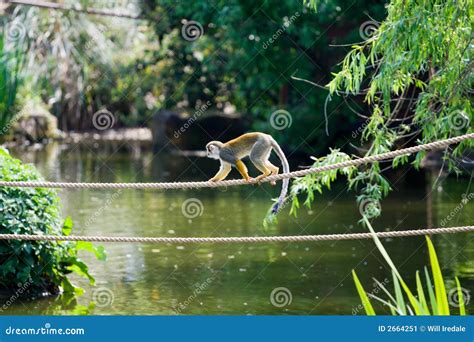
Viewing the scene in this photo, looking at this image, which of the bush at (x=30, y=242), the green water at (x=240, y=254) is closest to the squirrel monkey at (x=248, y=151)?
the green water at (x=240, y=254)

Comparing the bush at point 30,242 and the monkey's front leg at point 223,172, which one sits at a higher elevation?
the monkey's front leg at point 223,172

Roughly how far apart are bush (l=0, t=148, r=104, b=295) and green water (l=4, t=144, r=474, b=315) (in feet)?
0.61

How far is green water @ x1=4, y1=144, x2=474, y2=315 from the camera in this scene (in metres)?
7.15

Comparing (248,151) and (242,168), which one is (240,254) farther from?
(242,168)

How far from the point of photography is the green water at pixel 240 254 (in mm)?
7148

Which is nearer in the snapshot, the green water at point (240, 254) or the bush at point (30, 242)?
the bush at point (30, 242)

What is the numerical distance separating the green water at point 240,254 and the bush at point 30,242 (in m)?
0.19

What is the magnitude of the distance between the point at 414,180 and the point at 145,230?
6499 mm

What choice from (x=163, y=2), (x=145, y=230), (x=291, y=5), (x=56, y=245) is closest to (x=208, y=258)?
(x=145, y=230)

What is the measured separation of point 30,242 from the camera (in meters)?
6.75

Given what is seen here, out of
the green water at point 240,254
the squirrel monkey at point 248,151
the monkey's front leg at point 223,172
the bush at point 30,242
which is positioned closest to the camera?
the monkey's front leg at point 223,172

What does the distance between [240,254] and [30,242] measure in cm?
292

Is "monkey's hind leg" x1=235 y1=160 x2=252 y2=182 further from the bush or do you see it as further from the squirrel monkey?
the bush

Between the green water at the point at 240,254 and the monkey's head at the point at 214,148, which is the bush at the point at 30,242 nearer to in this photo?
the green water at the point at 240,254
